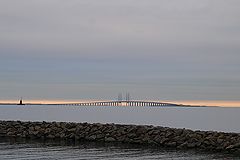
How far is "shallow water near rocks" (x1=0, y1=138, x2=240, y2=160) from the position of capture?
18922 mm

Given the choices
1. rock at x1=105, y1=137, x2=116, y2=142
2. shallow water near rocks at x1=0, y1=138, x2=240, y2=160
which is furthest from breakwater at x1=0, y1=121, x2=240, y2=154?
shallow water near rocks at x1=0, y1=138, x2=240, y2=160

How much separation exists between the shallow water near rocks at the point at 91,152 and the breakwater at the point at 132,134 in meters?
1.46

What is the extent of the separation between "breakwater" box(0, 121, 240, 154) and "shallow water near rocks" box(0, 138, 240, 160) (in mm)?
1463

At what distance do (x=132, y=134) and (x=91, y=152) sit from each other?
19.1ft

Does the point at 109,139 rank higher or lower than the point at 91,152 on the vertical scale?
higher

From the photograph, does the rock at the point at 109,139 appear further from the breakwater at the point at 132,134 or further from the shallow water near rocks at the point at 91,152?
the shallow water near rocks at the point at 91,152

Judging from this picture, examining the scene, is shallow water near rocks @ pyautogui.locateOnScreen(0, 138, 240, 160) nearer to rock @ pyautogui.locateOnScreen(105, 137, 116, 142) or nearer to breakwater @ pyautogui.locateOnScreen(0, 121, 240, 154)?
breakwater @ pyautogui.locateOnScreen(0, 121, 240, 154)

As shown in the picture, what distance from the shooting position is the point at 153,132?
25844 millimetres

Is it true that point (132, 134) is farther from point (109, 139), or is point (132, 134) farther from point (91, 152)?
point (91, 152)

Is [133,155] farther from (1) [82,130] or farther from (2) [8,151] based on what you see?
(1) [82,130]

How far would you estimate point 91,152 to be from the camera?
67.8 feet

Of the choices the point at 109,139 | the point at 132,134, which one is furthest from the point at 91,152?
the point at 132,134

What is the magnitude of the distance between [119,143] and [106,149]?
3096mm

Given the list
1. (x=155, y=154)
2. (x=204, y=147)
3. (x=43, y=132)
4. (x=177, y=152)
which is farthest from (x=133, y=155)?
(x=43, y=132)
